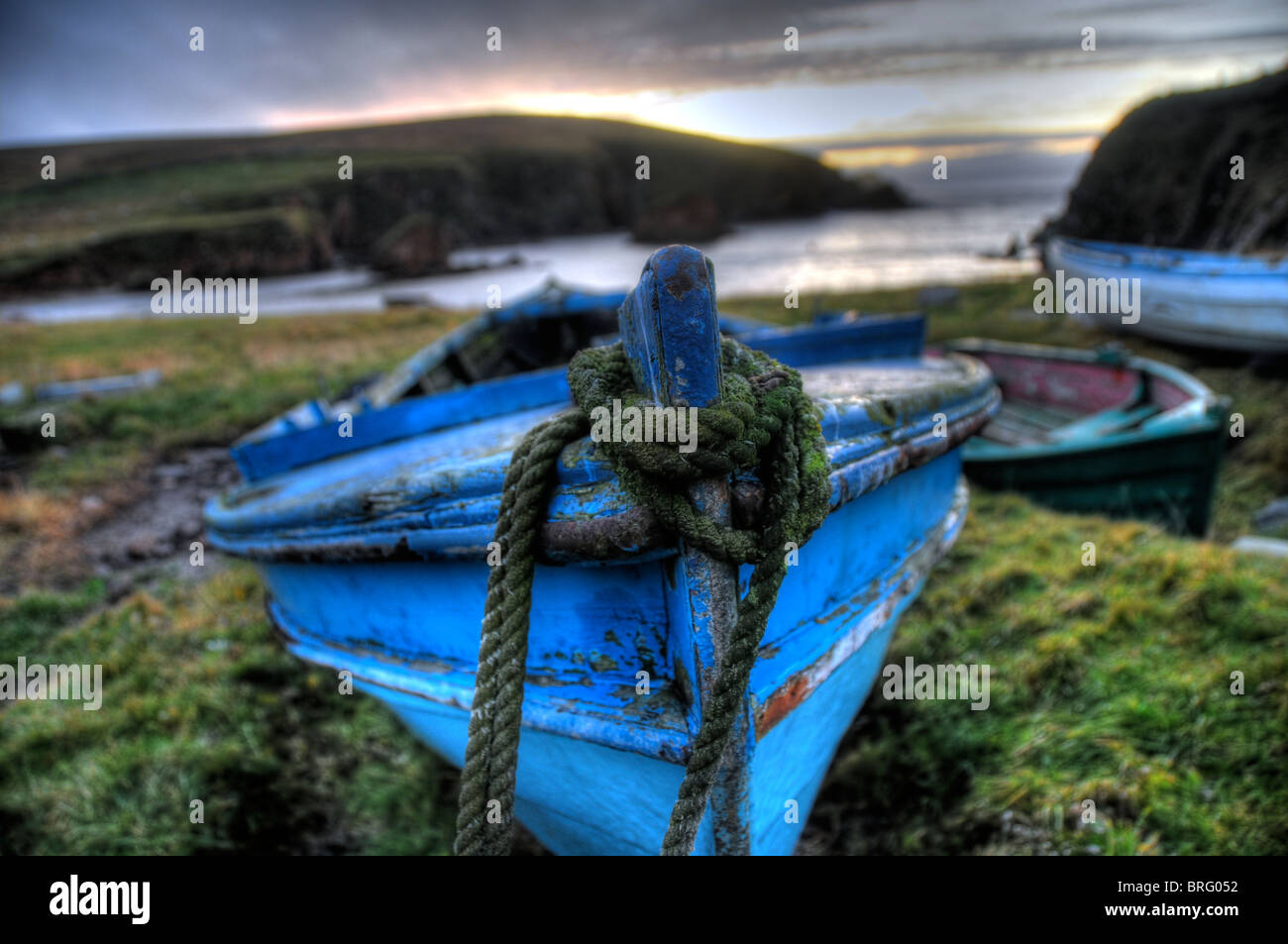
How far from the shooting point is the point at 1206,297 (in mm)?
9312

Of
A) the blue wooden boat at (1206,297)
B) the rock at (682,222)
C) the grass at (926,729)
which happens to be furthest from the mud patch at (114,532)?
the rock at (682,222)

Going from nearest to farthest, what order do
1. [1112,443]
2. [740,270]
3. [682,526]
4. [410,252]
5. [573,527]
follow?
[682,526], [573,527], [1112,443], [740,270], [410,252]

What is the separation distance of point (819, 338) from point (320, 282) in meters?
48.8

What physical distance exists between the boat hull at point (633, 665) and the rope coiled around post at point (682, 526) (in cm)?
15

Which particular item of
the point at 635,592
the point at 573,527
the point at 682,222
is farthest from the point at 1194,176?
the point at 682,222

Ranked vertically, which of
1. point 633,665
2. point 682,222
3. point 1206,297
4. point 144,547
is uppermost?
point 682,222

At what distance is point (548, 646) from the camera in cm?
201

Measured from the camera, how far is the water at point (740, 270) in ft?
96.0

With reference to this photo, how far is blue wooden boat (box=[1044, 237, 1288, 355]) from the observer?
8.50m

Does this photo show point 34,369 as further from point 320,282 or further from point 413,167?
point 413,167

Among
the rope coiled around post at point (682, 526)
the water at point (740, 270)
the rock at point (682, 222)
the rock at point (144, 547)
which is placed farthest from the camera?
the rock at point (682, 222)

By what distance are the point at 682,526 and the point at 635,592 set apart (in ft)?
1.24

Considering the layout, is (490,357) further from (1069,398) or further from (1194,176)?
(1194,176)

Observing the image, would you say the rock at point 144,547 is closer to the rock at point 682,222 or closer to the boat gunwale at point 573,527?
the boat gunwale at point 573,527
